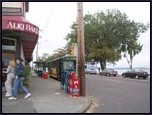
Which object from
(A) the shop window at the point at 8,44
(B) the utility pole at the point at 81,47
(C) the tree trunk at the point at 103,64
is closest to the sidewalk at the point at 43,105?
(B) the utility pole at the point at 81,47

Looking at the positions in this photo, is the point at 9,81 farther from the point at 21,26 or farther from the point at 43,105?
the point at 21,26

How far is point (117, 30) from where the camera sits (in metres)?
75.3

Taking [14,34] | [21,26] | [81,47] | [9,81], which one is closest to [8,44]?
[14,34]

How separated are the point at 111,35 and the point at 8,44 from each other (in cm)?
5531

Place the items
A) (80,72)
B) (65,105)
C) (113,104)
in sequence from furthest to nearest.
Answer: (80,72) < (113,104) < (65,105)

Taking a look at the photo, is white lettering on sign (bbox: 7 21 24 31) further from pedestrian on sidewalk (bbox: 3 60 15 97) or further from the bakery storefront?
pedestrian on sidewalk (bbox: 3 60 15 97)

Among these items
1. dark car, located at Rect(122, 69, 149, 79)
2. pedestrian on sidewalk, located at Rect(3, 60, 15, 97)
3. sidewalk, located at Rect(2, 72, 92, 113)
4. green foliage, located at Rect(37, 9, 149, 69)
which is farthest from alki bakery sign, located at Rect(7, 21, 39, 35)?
green foliage, located at Rect(37, 9, 149, 69)

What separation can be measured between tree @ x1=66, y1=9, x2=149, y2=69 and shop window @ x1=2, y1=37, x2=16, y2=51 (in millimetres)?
53085

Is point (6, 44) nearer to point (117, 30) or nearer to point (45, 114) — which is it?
point (45, 114)

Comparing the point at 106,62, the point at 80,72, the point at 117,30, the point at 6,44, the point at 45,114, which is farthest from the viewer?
the point at 106,62

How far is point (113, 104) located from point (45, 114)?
159 inches

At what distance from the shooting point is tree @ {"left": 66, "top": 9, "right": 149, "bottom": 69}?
74938mm

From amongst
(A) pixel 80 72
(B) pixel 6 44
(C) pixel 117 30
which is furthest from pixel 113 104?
(C) pixel 117 30

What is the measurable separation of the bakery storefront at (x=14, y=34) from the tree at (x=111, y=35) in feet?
174
